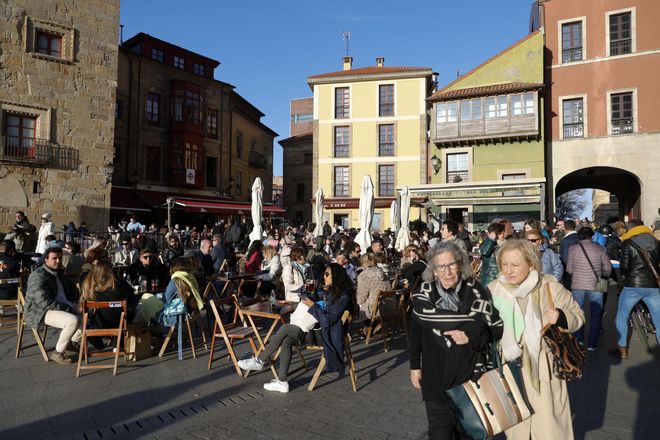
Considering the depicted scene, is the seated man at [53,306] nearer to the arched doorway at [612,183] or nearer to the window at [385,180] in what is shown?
the arched doorway at [612,183]

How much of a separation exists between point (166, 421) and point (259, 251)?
538 centimetres

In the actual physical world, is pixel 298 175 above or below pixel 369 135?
below

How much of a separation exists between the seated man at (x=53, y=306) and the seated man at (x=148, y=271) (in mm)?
1405

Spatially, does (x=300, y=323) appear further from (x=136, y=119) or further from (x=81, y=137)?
(x=136, y=119)

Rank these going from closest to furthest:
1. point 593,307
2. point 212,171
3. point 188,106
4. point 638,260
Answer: point 638,260, point 593,307, point 188,106, point 212,171

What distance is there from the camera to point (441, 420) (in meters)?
2.56

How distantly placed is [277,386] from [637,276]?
445 centimetres

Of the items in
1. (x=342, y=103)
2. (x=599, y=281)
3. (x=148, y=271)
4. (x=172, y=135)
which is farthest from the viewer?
(x=342, y=103)

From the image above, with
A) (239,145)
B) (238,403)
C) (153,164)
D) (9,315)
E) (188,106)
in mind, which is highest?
(188,106)

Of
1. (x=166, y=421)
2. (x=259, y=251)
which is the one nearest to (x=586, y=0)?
(x=259, y=251)

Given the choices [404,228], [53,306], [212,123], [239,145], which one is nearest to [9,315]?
[53,306]

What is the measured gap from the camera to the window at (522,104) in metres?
22.1

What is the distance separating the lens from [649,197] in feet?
64.4

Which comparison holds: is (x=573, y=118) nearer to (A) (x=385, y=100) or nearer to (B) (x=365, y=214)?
(A) (x=385, y=100)
